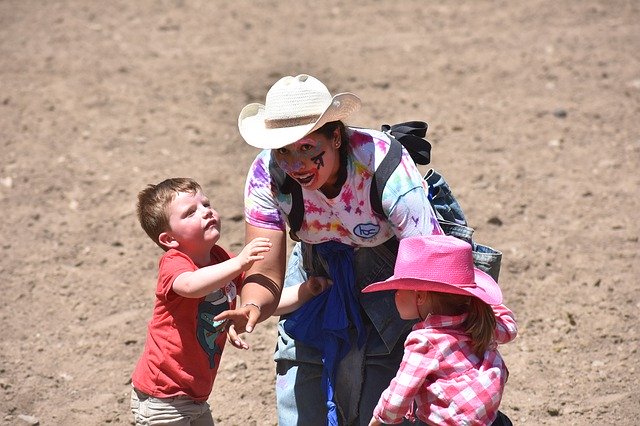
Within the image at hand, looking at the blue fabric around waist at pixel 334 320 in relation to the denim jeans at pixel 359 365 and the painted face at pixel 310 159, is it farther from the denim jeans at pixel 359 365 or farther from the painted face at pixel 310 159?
the painted face at pixel 310 159

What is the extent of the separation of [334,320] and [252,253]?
52cm

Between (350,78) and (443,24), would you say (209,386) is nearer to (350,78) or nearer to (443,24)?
(350,78)

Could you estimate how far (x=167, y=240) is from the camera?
12.7ft

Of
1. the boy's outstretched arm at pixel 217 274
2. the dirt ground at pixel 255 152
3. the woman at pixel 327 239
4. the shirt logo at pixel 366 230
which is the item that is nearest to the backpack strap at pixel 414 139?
the woman at pixel 327 239

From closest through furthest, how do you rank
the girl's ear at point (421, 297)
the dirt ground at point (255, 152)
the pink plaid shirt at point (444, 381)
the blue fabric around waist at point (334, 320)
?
the pink plaid shirt at point (444, 381) < the girl's ear at point (421, 297) < the blue fabric around waist at point (334, 320) < the dirt ground at point (255, 152)

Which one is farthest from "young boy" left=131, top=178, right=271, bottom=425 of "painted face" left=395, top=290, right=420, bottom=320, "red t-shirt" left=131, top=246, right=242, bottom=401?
"painted face" left=395, top=290, right=420, bottom=320

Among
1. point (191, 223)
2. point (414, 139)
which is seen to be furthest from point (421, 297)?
point (191, 223)

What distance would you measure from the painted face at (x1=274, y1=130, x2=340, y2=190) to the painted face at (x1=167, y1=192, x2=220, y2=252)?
0.38 metres

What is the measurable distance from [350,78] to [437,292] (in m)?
5.30

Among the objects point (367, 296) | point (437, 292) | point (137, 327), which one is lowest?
point (137, 327)

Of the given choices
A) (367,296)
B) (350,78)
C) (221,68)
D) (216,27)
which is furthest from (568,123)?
(367,296)

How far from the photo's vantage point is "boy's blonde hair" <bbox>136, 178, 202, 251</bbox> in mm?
3848

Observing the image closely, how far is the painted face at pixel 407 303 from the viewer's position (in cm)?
345

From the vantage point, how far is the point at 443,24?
959cm
